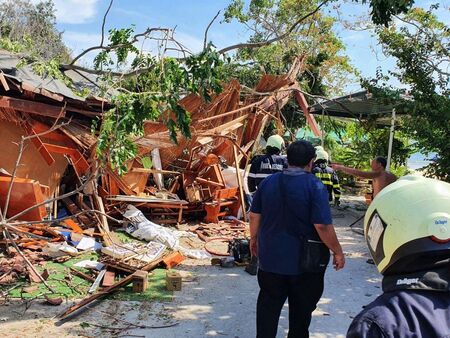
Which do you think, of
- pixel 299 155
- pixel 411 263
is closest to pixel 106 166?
pixel 299 155

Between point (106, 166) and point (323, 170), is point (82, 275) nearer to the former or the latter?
point (106, 166)

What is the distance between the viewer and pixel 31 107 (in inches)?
290

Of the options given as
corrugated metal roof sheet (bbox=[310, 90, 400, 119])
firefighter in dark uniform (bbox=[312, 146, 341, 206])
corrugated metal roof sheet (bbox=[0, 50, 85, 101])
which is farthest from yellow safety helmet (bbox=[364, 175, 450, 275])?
corrugated metal roof sheet (bbox=[310, 90, 400, 119])

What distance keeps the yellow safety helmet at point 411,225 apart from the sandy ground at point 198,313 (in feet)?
11.1

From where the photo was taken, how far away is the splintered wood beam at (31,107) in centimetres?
706

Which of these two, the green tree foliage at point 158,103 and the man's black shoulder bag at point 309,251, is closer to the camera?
the man's black shoulder bag at point 309,251

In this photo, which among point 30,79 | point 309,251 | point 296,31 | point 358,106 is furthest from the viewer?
point 296,31

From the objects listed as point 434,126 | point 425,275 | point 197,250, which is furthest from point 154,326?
point 434,126

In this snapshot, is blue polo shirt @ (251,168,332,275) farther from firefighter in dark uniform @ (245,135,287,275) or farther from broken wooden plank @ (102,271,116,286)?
firefighter in dark uniform @ (245,135,287,275)

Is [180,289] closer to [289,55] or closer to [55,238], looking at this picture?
[55,238]

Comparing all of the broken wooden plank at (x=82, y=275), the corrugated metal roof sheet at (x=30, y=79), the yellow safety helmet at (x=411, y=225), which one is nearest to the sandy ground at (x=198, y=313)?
the broken wooden plank at (x=82, y=275)

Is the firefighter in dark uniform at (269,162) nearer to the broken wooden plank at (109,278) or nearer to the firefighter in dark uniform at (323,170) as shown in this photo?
the firefighter in dark uniform at (323,170)

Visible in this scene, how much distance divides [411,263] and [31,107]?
23.8ft

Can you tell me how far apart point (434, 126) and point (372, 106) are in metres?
4.11
